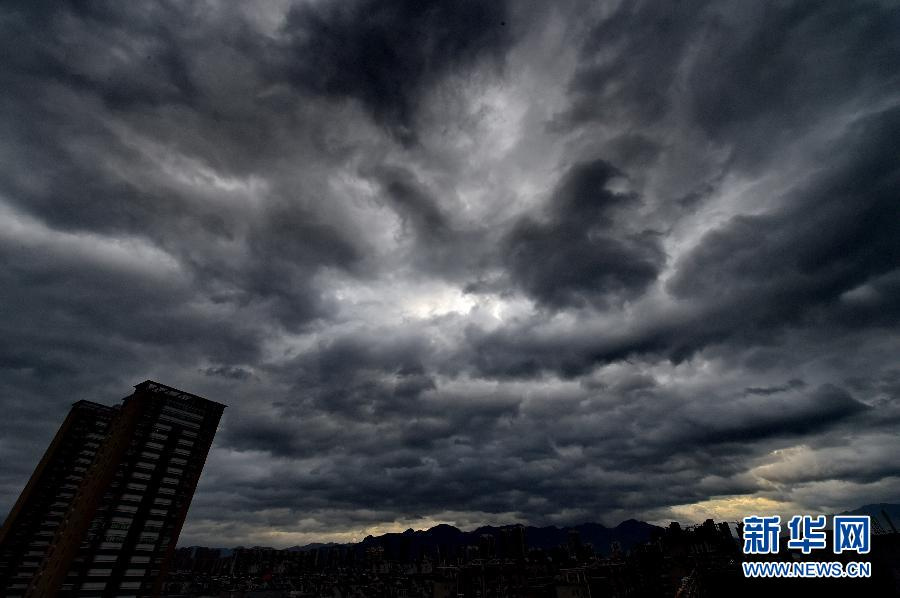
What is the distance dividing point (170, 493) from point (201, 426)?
537 inches

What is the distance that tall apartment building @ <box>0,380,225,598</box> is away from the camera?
71.1 metres

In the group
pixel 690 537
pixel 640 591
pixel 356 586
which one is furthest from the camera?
pixel 690 537

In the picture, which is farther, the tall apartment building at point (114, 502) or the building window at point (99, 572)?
the tall apartment building at point (114, 502)

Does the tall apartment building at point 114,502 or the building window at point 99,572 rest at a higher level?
the tall apartment building at point 114,502

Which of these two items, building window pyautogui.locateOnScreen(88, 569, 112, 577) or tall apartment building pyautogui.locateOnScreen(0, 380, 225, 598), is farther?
tall apartment building pyautogui.locateOnScreen(0, 380, 225, 598)

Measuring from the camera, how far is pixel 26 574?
87812mm

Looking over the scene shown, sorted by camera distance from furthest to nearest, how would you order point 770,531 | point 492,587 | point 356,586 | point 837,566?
point 356,586, point 492,587, point 770,531, point 837,566

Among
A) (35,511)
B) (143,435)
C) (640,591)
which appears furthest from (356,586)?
(143,435)

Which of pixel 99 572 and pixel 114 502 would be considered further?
pixel 114 502

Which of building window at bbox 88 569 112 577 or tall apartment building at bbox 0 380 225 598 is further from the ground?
tall apartment building at bbox 0 380 225 598

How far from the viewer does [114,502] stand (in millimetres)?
76000

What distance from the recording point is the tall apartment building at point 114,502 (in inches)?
2800

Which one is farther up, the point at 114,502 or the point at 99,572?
the point at 114,502

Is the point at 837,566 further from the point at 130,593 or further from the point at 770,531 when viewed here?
the point at 130,593
